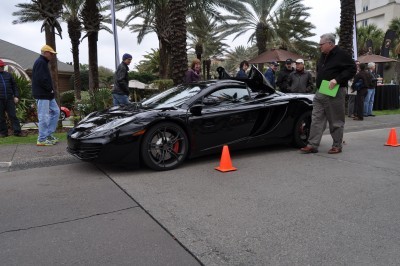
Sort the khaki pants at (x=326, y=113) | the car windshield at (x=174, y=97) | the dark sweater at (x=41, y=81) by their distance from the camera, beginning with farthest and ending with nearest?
the dark sweater at (x=41, y=81)
the khaki pants at (x=326, y=113)
the car windshield at (x=174, y=97)

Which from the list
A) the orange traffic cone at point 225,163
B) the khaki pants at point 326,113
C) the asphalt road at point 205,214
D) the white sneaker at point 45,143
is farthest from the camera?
the white sneaker at point 45,143

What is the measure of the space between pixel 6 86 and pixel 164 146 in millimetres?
4722

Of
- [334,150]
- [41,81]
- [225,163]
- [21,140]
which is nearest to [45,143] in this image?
[21,140]

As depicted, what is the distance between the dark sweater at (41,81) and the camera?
683cm

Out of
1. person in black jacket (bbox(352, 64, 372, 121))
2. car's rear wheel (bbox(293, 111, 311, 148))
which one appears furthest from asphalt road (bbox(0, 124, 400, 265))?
person in black jacket (bbox(352, 64, 372, 121))

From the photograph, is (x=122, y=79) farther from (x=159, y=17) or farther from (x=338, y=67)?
(x=159, y=17)

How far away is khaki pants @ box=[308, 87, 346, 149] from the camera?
→ 6.23 meters

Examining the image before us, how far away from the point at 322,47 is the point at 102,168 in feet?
13.2

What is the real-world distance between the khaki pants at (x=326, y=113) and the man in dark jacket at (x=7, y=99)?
625 centimetres

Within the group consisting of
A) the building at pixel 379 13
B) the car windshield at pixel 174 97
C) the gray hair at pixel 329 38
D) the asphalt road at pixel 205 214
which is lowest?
the asphalt road at pixel 205 214

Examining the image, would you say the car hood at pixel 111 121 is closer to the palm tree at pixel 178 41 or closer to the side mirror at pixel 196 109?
the side mirror at pixel 196 109

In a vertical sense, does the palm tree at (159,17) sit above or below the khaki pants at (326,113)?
above

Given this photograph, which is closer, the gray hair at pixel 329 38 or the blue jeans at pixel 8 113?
the gray hair at pixel 329 38

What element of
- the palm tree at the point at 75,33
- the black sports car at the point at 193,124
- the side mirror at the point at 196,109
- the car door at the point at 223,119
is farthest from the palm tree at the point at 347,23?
the palm tree at the point at 75,33
